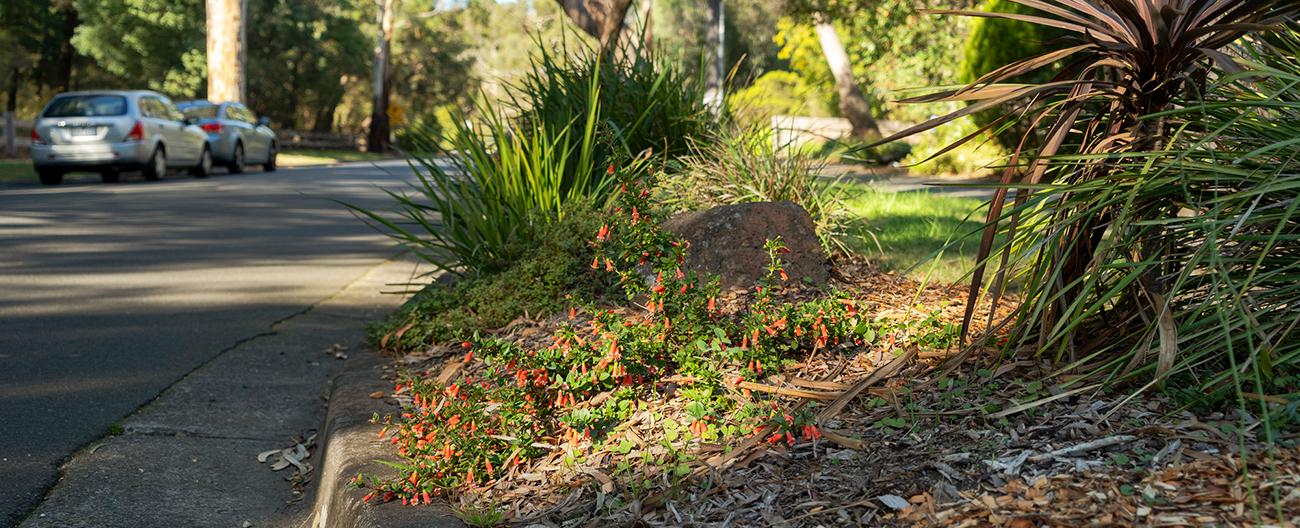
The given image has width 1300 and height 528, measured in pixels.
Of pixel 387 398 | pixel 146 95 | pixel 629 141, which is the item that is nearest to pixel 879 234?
pixel 629 141

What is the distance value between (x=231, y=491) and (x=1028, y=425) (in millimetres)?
2753

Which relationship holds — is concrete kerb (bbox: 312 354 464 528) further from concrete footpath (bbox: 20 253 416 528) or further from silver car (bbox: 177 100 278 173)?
silver car (bbox: 177 100 278 173)

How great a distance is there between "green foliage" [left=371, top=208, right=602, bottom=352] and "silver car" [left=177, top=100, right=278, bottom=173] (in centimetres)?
1753

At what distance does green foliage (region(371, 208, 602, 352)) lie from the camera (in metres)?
4.89

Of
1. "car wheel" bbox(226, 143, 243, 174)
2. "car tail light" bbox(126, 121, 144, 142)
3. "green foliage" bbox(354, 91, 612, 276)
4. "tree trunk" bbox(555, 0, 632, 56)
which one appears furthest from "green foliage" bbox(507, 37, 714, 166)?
"car wheel" bbox(226, 143, 243, 174)

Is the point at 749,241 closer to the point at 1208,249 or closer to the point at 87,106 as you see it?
the point at 1208,249

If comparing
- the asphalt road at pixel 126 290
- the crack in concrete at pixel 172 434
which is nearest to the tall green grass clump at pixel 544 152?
the asphalt road at pixel 126 290

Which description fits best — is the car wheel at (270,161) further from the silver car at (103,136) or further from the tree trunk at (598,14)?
the tree trunk at (598,14)

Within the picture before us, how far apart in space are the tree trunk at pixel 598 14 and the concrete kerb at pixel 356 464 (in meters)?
6.56

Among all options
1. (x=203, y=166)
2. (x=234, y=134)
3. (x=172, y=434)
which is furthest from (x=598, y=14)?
(x=234, y=134)

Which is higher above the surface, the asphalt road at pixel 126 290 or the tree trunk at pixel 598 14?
the tree trunk at pixel 598 14

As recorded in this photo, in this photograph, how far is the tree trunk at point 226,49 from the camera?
83.0 feet

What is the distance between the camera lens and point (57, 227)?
1088cm

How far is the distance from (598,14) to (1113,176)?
28.1ft
